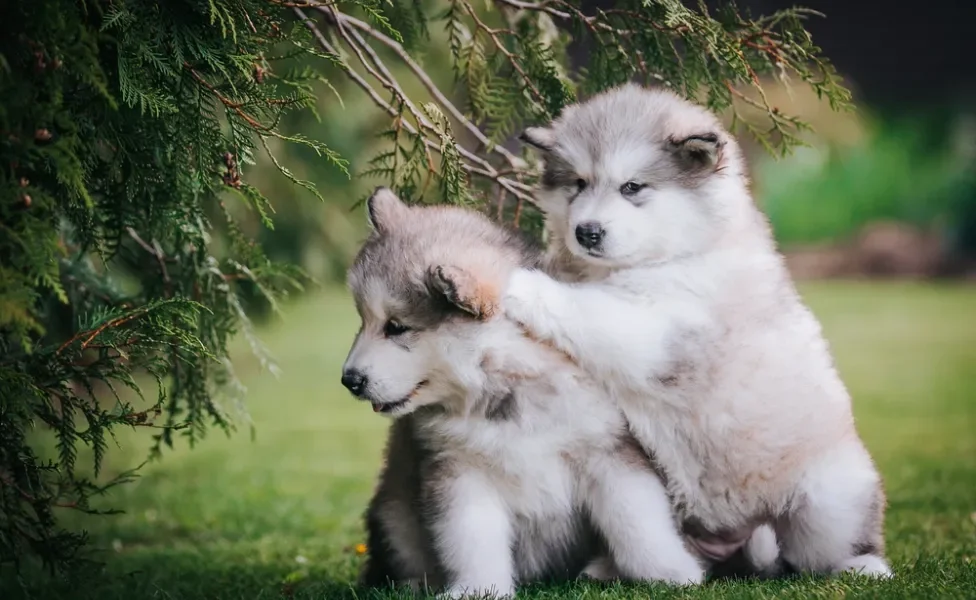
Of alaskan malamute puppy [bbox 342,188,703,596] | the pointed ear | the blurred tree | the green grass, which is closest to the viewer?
the blurred tree

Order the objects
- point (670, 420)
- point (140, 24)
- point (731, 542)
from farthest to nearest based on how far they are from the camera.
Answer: point (731, 542), point (670, 420), point (140, 24)

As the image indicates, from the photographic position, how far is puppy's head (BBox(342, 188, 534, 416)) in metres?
3.49

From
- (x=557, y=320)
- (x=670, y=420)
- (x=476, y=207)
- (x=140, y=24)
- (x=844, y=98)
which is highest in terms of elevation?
(x=140, y=24)

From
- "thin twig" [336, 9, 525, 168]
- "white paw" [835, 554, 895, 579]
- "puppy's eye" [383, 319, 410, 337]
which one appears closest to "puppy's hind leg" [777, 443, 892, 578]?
"white paw" [835, 554, 895, 579]

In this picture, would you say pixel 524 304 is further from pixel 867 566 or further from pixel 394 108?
pixel 867 566

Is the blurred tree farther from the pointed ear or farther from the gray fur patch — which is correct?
the gray fur patch

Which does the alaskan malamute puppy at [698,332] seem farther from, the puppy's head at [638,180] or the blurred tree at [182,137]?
the blurred tree at [182,137]

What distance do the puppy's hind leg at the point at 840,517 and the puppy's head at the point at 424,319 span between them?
123cm

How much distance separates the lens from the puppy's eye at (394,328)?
11.6ft

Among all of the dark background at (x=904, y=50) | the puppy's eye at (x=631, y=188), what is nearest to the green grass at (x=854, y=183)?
the dark background at (x=904, y=50)

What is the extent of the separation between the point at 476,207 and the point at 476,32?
75 cm

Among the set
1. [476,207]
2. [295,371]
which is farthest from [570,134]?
[295,371]

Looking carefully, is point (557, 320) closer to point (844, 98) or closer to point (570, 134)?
point (570, 134)

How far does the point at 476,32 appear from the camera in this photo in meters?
4.45
